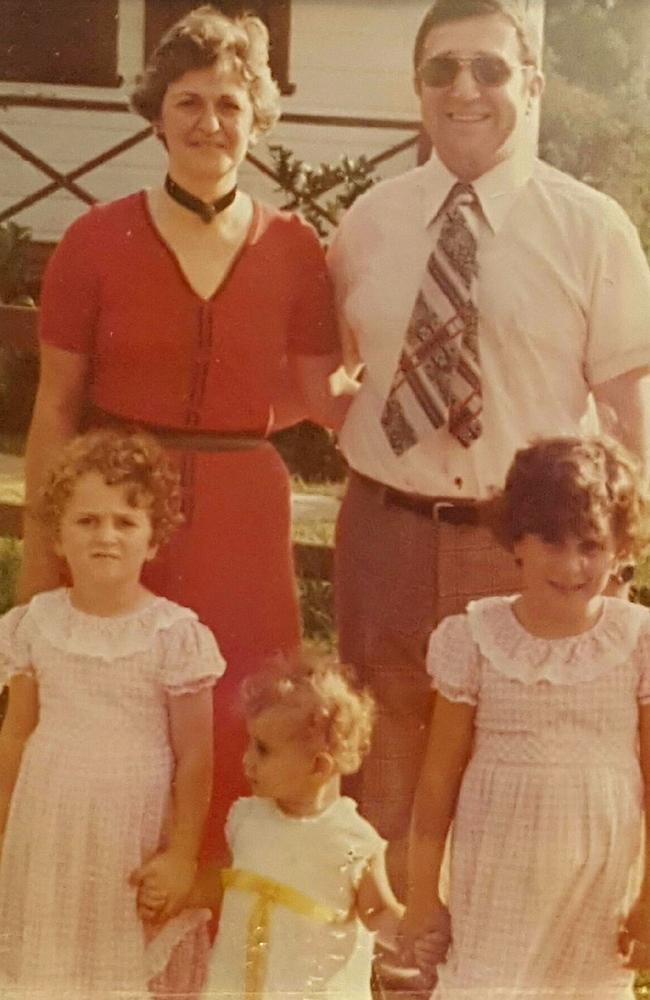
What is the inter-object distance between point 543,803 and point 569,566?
295mm

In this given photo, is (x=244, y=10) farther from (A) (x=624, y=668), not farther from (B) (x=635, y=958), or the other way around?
(B) (x=635, y=958)

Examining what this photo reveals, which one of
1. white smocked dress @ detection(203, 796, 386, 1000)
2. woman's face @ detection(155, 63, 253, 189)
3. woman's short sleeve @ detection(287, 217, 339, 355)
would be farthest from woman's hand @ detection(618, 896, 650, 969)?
woman's face @ detection(155, 63, 253, 189)

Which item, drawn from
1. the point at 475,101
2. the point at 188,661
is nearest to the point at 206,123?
the point at 475,101

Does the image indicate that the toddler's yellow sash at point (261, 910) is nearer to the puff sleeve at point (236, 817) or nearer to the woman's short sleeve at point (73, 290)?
the puff sleeve at point (236, 817)

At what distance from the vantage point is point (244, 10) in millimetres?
1704

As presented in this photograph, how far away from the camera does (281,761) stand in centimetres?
171

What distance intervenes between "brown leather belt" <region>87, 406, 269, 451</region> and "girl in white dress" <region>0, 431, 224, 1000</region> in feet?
0.09

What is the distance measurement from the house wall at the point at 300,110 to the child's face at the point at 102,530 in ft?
1.10

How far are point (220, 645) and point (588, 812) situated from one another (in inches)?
20.4

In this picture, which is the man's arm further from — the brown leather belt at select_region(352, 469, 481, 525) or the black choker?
the black choker

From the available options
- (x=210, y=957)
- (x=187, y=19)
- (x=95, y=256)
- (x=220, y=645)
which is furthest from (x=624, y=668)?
(x=187, y=19)

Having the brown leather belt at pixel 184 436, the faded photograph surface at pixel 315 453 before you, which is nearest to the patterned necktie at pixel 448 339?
the faded photograph surface at pixel 315 453

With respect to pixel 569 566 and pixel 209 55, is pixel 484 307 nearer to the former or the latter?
pixel 569 566

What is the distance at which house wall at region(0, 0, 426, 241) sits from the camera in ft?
5.71
